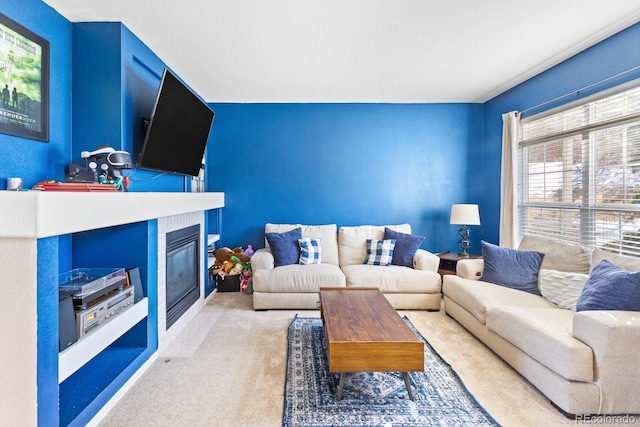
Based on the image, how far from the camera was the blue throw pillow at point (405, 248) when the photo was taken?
384 cm

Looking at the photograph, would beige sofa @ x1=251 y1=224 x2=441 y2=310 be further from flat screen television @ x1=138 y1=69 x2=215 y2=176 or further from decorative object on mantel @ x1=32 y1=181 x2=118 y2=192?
decorative object on mantel @ x1=32 y1=181 x2=118 y2=192

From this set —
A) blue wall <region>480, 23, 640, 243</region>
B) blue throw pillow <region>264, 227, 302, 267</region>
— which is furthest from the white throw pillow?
blue throw pillow <region>264, 227, 302, 267</region>

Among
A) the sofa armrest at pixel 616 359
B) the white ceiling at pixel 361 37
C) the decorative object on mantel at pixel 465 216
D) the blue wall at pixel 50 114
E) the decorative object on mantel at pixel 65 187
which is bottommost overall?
the sofa armrest at pixel 616 359

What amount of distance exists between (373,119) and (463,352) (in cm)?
310

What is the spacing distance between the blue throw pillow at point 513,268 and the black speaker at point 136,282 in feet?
9.88

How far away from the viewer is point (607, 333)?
5.66 feet

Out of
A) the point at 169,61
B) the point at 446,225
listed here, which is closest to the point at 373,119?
the point at 446,225

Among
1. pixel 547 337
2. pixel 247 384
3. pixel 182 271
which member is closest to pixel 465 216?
pixel 547 337

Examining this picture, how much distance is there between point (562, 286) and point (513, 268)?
44cm

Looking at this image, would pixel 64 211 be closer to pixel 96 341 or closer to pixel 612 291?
pixel 96 341

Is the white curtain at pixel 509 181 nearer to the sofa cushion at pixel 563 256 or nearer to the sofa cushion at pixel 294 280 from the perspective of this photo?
the sofa cushion at pixel 563 256

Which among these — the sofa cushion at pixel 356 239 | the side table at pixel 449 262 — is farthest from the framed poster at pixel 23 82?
the side table at pixel 449 262

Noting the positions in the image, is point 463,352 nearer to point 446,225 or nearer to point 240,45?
point 446,225

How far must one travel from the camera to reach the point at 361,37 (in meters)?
2.64
